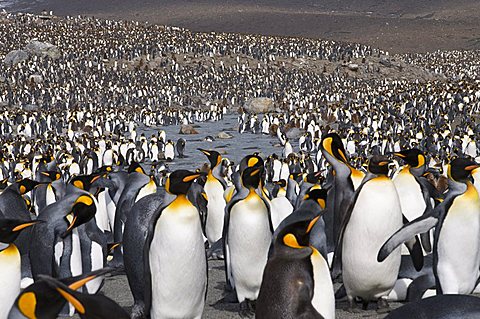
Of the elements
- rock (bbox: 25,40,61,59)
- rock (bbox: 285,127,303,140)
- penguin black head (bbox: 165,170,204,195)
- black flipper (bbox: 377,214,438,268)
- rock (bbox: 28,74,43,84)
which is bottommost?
rock (bbox: 28,74,43,84)

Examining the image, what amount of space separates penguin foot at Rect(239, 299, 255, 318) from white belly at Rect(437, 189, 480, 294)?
1.38 meters

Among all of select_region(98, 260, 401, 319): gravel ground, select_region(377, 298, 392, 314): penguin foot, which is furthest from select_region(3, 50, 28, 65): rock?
select_region(377, 298, 392, 314): penguin foot

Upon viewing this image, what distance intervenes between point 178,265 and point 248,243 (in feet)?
2.99

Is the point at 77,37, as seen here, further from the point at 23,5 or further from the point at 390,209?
the point at 23,5

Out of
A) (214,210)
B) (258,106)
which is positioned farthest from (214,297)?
(258,106)

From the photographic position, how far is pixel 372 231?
484 centimetres

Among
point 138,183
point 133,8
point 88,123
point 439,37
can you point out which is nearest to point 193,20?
point 133,8

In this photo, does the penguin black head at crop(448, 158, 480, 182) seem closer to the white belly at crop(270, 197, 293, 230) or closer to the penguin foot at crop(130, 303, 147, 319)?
the penguin foot at crop(130, 303, 147, 319)

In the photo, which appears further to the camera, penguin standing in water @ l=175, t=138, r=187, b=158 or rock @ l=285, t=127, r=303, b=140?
rock @ l=285, t=127, r=303, b=140

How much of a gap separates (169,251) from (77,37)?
1973 inches

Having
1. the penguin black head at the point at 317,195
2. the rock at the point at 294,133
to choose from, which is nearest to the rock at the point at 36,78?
the rock at the point at 294,133

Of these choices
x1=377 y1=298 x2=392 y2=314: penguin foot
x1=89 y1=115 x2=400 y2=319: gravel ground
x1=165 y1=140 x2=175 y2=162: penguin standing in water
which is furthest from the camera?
x1=165 y1=140 x2=175 y2=162: penguin standing in water

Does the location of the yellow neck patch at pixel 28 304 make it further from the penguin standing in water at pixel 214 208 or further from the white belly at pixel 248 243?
the penguin standing in water at pixel 214 208

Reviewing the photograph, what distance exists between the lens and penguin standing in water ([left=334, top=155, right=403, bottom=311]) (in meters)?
4.84
